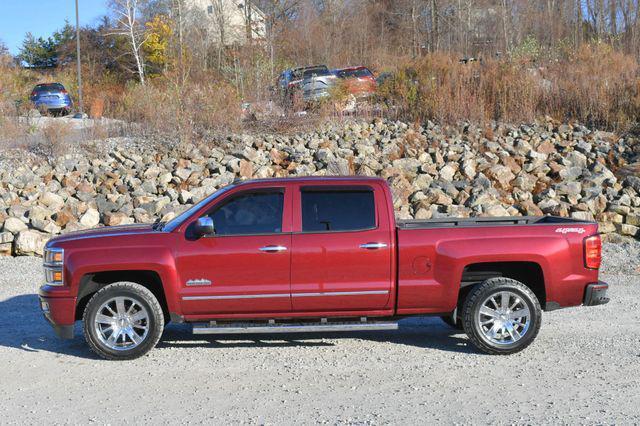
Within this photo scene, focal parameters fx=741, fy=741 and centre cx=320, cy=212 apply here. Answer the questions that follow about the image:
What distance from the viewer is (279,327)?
7.21 metres

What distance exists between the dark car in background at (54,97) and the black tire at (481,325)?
27948 millimetres

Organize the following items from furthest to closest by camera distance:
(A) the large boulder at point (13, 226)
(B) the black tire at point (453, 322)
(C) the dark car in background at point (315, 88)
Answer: (C) the dark car in background at point (315, 88) → (A) the large boulder at point (13, 226) → (B) the black tire at point (453, 322)

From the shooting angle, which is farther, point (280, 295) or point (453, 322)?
point (453, 322)

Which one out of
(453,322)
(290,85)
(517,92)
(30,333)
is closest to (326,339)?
(453,322)

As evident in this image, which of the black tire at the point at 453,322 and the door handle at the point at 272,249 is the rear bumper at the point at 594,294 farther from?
the door handle at the point at 272,249

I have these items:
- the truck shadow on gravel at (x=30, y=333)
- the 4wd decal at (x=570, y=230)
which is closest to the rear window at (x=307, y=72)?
the truck shadow on gravel at (x=30, y=333)

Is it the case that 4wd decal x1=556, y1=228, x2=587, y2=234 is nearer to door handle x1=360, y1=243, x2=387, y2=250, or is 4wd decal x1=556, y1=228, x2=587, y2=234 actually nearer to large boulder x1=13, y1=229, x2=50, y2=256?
door handle x1=360, y1=243, x2=387, y2=250

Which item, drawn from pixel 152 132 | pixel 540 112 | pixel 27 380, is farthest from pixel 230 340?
pixel 540 112

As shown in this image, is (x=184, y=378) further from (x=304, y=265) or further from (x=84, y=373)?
(x=304, y=265)

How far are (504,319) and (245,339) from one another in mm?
2771

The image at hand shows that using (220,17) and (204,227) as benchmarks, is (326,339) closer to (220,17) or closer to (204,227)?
(204,227)

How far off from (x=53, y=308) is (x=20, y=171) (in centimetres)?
1101

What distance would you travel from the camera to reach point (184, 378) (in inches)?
262

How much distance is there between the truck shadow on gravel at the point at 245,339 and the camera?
306 inches
